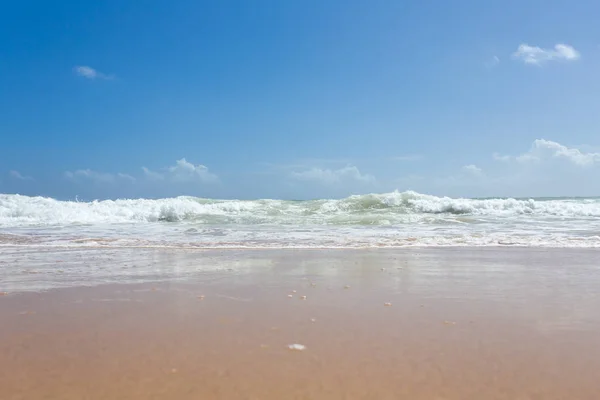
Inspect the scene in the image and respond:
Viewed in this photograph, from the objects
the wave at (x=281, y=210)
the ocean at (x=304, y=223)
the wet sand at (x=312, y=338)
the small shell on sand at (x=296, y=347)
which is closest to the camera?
the wet sand at (x=312, y=338)

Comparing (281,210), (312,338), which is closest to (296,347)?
(312,338)

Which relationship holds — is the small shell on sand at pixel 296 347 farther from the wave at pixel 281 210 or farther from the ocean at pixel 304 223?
the wave at pixel 281 210

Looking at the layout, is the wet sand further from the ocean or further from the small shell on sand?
the ocean

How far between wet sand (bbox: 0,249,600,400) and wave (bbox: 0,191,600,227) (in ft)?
47.2

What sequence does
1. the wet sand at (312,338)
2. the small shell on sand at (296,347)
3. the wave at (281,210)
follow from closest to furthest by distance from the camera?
the wet sand at (312,338) < the small shell on sand at (296,347) < the wave at (281,210)

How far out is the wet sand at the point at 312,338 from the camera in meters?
2.64

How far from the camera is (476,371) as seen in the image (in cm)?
283

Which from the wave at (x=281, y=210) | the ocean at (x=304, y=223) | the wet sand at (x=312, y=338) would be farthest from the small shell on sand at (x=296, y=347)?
the wave at (x=281, y=210)

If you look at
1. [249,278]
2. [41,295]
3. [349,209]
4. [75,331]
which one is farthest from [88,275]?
[349,209]

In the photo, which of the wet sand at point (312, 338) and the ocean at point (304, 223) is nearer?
the wet sand at point (312, 338)

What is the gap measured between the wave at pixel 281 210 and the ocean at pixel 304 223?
2.0 inches

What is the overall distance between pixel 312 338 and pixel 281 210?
23.2m

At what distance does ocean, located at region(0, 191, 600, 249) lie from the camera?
36.4ft

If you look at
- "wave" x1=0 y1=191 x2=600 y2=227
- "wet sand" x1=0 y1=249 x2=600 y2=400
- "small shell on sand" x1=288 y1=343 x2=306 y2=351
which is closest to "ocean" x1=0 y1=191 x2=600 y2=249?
"wave" x1=0 y1=191 x2=600 y2=227
